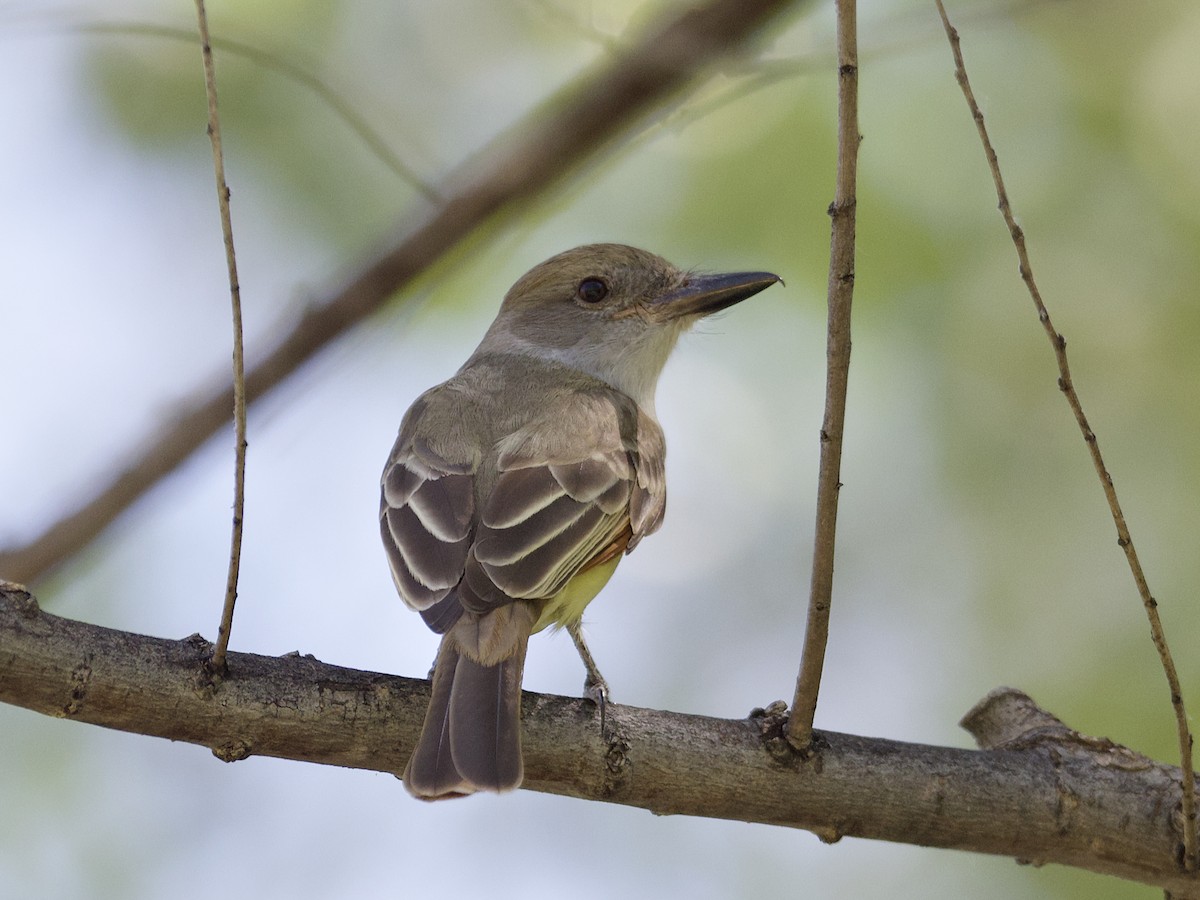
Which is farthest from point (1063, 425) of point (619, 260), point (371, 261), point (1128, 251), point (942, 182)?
point (371, 261)

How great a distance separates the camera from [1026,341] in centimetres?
802

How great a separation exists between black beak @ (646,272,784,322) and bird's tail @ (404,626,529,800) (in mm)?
2759

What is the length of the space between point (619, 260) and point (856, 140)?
11.3 feet

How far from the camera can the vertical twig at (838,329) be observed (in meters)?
3.40

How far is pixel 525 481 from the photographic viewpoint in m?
4.93

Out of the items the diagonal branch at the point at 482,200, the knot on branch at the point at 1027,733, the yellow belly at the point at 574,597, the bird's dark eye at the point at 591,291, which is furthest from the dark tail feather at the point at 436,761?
the bird's dark eye at the point at 591,291

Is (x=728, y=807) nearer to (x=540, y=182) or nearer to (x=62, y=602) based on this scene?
(x=540, y=182)

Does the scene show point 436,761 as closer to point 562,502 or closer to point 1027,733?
point 562,502

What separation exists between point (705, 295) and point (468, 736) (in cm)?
315

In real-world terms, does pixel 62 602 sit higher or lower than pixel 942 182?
lower

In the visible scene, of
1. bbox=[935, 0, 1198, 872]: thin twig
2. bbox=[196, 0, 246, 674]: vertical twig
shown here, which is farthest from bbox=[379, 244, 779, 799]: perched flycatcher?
bbox=[935, 0, 1198, 872]: thin twig

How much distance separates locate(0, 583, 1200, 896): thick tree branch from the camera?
3621mm

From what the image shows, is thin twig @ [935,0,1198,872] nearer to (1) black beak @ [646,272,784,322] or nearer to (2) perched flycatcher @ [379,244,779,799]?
(2) perched flycatcher @ [379,244,779,799]

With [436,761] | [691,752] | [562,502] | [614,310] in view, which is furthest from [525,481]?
[614,310]
